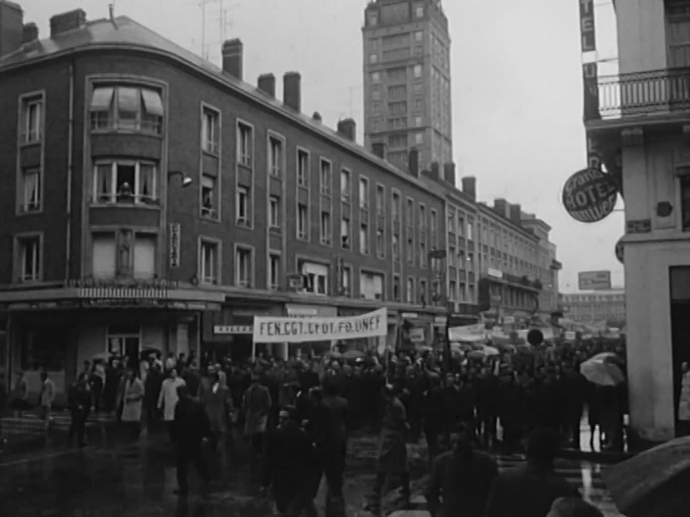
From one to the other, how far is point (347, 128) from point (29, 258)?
2269 centimetres

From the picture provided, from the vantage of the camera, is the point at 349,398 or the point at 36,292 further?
the point at 36,292

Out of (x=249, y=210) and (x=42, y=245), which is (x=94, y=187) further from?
(x=249, y=210)

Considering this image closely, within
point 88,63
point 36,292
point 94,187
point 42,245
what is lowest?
point 36,292

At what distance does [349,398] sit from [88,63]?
17294mm

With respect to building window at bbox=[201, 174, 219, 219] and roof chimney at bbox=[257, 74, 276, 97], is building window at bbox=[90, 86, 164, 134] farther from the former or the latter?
roof chimney at bbox=[257, 74, 276, 97]

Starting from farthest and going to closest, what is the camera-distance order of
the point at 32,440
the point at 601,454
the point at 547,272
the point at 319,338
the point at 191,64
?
the point at 547,272 < the point at 191,64 < the point at 319,338 < the point at 32,440 < the point at 601,454

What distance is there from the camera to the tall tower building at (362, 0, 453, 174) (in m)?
97.2

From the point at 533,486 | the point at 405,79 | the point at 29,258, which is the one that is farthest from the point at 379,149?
the point at 405,79

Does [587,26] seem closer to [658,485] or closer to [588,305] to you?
[658,485]

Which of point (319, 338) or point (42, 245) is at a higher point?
point (42, 245)

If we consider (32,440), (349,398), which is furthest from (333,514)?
(32,440)

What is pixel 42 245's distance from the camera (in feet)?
94.9

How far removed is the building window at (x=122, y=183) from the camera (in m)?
28.5

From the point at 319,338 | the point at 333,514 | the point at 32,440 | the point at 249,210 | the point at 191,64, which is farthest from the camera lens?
the point at 249,210
